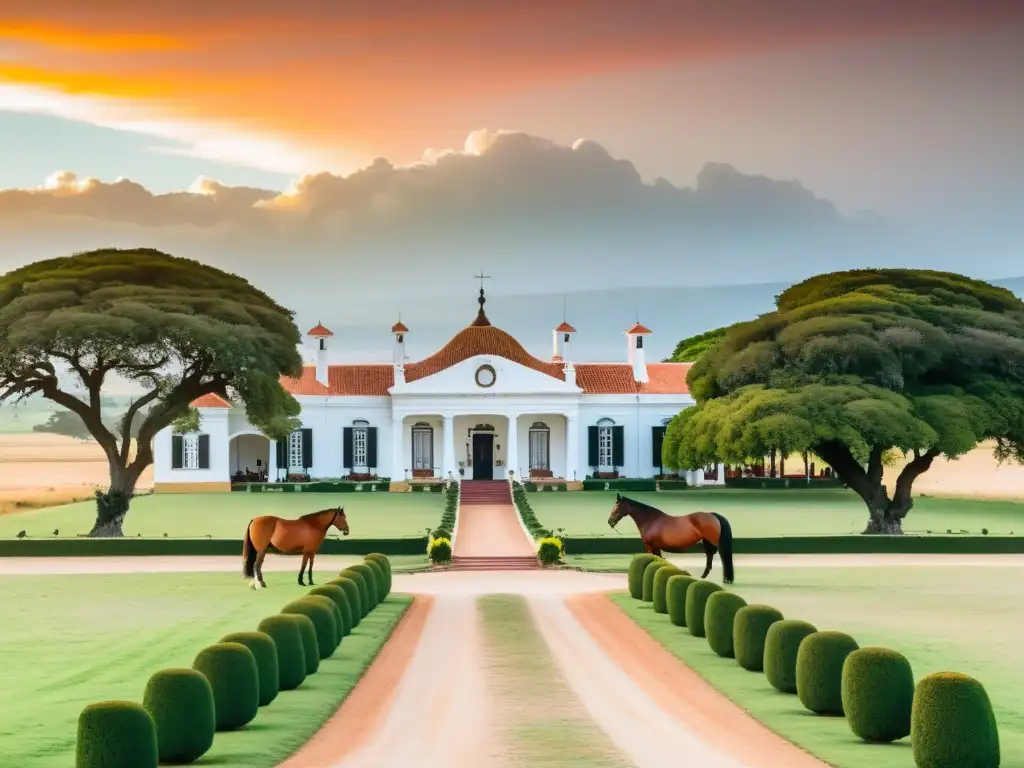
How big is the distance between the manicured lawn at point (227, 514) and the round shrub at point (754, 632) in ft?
85.2

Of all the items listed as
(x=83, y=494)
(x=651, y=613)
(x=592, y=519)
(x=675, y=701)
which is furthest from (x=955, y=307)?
(x=83, y=494)

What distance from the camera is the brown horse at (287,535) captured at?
3306 centimetres

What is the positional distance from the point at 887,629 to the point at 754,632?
605 cm

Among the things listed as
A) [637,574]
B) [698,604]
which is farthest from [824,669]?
[637,574]

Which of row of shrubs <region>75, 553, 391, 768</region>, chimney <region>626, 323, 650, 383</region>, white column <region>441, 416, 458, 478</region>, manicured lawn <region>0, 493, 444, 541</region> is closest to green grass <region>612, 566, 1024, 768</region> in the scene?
row of shrubs <region>75, 553, 391, 768</region>

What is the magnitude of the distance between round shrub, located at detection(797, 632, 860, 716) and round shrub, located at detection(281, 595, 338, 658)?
24.5 ft

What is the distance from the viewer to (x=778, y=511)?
61281 mm

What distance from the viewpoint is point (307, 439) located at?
251 feet

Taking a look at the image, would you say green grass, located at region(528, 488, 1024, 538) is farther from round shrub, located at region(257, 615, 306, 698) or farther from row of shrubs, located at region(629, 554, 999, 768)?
round shrub, located at region(257, 615, 306, 698)

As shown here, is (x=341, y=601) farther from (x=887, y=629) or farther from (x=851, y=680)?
(x=851, y=680)

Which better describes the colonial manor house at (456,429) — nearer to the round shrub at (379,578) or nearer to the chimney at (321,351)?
the chimney at (321,351)

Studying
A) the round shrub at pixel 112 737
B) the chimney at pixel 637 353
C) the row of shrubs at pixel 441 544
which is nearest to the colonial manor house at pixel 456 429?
the chimney at pixel 637 353

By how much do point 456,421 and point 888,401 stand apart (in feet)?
107

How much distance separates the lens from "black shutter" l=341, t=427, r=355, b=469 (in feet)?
251
